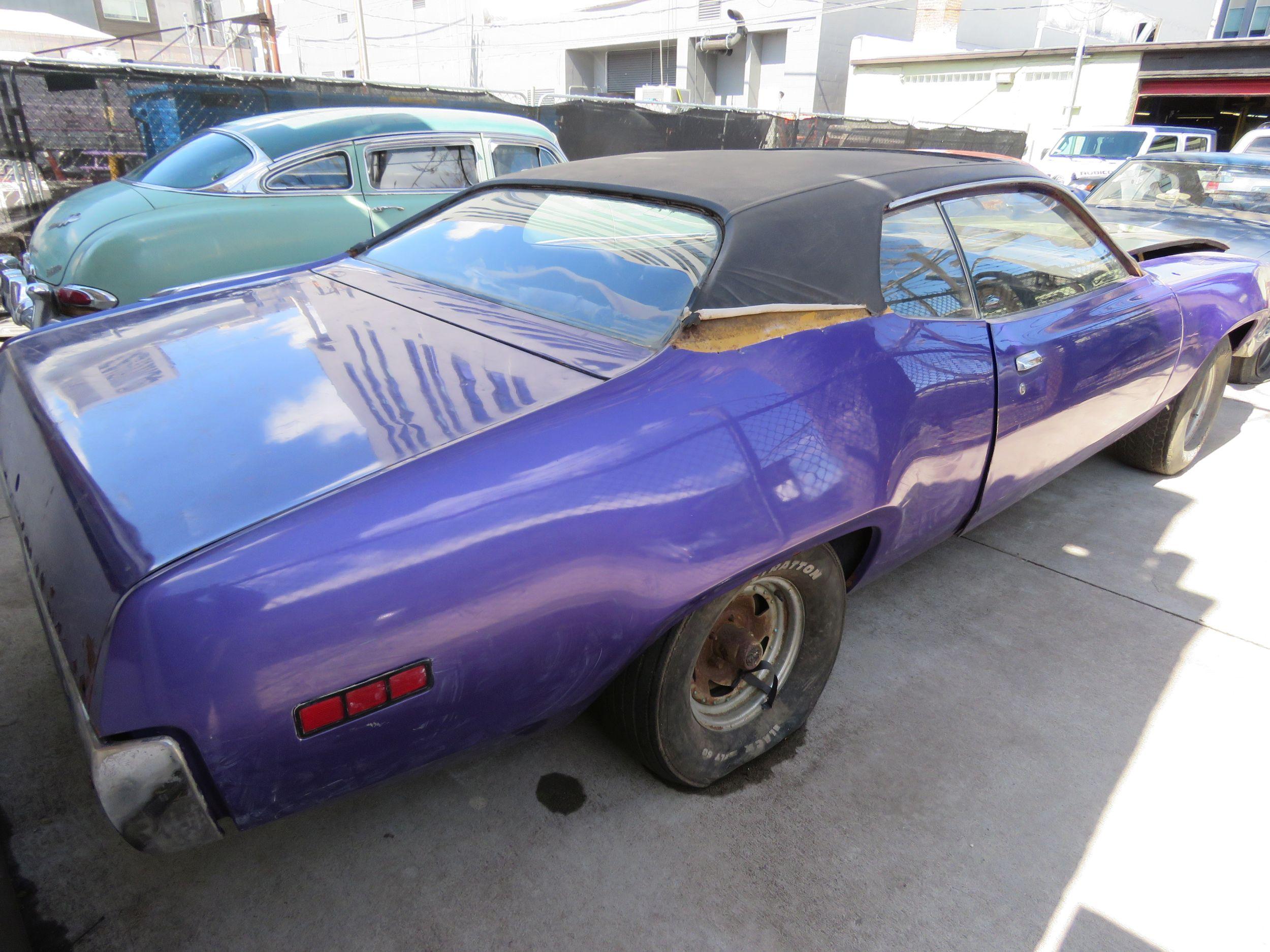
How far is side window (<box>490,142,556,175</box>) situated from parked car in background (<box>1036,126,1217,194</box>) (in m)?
10.4

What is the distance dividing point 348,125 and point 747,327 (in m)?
4.18

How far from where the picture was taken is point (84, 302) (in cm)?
385

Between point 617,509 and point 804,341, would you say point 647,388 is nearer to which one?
point 617,509

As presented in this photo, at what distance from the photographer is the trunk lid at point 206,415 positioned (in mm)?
1342

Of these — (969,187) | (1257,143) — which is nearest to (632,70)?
(1257,143)

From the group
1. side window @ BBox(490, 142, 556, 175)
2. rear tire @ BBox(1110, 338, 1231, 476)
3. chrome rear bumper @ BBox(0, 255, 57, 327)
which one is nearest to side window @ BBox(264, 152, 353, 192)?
side window @ BBox(490, 142, 556, 175)

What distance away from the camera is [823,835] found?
1.96 metres

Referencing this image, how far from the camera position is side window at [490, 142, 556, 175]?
5637mm

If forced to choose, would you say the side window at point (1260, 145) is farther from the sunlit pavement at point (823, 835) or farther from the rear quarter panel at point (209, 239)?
the rear quarter panel at point (209, 239)

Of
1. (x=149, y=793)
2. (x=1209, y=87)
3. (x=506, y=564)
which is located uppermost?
(x=1209, y=87)

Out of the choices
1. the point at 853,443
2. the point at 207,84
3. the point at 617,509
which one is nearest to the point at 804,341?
the point at 853,443

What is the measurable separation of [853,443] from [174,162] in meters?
4.75

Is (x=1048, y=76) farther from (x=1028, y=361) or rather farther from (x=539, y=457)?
(x=539, y=457)

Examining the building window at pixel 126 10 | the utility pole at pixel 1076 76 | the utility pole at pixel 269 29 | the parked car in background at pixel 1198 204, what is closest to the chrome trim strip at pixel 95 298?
the parked car in background at pixel 1198 204
